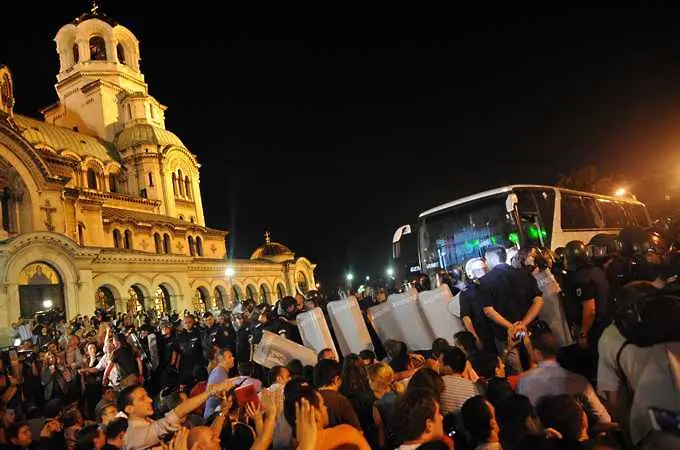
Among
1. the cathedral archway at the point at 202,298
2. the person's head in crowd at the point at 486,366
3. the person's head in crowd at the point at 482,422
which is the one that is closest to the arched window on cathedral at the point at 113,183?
the cathedral archway at the point at 202,298

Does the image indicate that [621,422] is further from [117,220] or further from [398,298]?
[117,220]

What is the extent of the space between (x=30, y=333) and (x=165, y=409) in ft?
52.7

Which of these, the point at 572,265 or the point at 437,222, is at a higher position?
the point at 437,222

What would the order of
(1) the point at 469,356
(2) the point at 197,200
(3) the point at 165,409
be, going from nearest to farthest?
(1) the point at 469,356 → (3) the point at 165,409 → (2) the point at 197,200

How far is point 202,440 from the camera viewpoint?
4047 mm

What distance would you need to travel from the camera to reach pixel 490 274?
6.94 metres

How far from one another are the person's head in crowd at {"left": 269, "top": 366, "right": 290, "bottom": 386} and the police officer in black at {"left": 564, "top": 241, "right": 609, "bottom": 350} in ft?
12.0

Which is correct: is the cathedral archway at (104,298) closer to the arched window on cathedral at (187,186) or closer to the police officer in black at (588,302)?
the arched window on cathedral at (187,186)

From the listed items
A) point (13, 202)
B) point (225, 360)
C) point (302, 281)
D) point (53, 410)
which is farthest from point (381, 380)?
point (302, 281)

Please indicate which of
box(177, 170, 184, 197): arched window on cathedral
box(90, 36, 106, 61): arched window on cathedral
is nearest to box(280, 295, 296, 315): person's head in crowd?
box(177, 170, 184, 197): arched window on cathedral

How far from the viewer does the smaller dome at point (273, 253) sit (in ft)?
169

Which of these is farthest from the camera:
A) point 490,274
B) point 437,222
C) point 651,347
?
point 437,222

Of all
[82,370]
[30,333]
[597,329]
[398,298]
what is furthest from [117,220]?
[597,329]

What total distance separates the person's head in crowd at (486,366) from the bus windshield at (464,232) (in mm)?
9020
